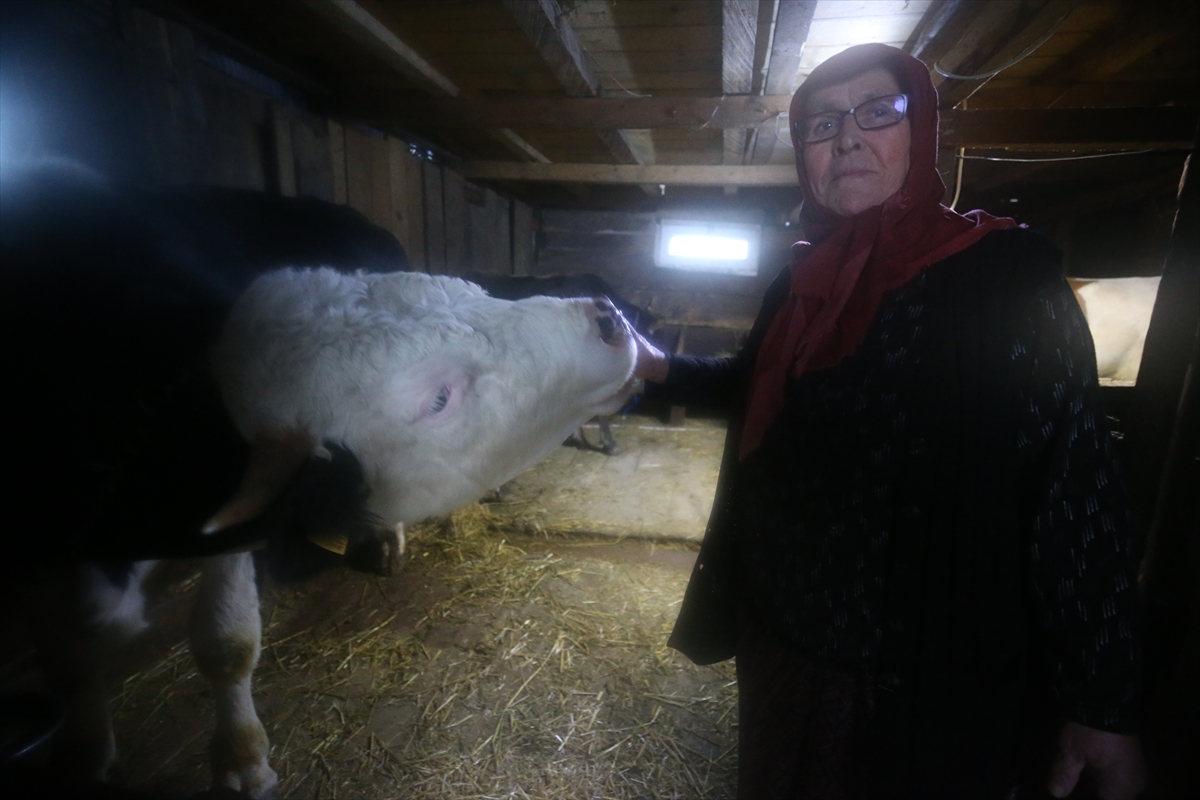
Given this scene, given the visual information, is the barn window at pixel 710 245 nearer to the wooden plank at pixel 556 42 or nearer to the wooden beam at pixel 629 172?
the wooden beam at pixel 629 172

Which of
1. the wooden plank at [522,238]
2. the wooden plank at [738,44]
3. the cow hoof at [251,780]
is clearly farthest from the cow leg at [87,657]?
the wooden plank at [522,238]

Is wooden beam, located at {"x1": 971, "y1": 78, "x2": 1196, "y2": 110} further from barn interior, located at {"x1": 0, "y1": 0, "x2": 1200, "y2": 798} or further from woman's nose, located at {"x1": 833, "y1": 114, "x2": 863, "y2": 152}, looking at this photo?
woman's nose, located at {"x1": 833, "y1": 114, "x2": 863, "y2": 152}

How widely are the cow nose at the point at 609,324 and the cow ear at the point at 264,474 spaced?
2.46 ft

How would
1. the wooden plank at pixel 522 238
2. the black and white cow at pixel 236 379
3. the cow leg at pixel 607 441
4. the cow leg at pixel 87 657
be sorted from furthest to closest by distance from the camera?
the wooden plank at pixel 522 238
the cow leg at pixel 607 441
the cow leg at pixel 87 657
the black and white cow at pixel 236 379

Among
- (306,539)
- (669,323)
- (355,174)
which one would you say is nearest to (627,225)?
(669,323)

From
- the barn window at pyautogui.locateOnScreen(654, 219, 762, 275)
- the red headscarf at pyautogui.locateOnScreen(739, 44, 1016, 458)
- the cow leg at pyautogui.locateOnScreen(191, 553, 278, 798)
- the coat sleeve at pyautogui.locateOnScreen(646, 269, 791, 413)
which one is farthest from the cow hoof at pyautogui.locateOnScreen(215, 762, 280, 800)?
the barn window at pyautogui.locateOnScreen(654, 219, 762, 275)

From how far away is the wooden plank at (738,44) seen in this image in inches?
102

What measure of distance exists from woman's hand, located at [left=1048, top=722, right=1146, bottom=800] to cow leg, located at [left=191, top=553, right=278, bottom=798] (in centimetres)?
255

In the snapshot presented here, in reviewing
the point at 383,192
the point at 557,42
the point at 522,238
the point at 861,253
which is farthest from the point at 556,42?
the point at 522,238

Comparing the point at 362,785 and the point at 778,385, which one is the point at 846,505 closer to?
the point at 778,385

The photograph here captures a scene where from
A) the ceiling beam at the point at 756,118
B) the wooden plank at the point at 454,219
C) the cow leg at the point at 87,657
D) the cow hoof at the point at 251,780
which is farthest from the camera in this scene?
the wooden plank at the point at 454,219

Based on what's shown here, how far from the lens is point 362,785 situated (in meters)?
2.08

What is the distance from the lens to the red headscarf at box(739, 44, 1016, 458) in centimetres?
112

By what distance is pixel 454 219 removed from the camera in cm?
584
